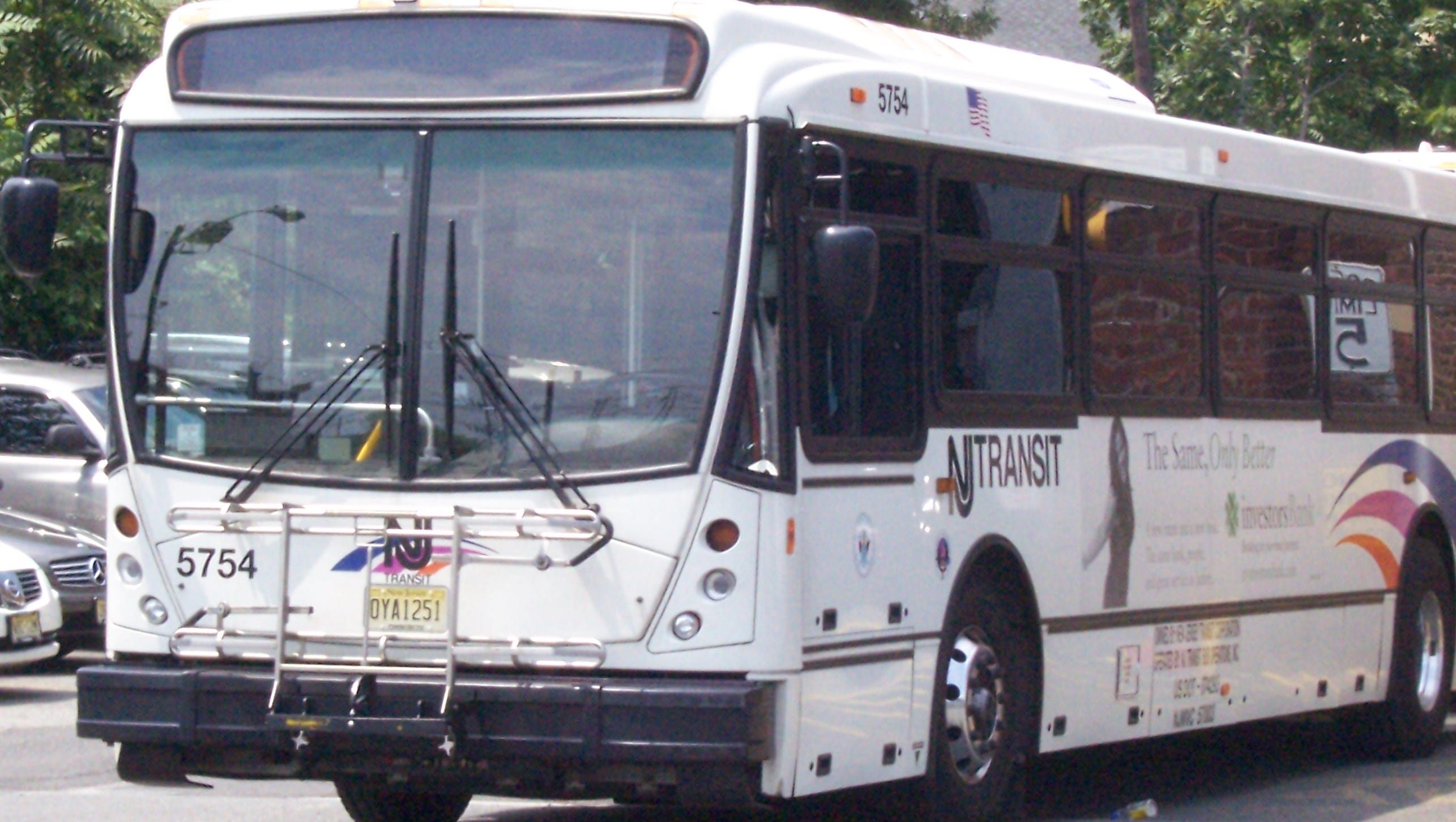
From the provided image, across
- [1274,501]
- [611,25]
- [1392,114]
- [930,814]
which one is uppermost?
[1392,114]

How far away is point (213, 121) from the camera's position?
824 centimetres

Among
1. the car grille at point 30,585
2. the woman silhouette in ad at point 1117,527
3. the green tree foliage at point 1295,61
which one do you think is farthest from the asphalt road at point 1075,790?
the green tree foliage at point 1295,61

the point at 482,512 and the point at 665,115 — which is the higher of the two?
the point at 665,115

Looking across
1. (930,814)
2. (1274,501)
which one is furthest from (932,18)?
(930,814)

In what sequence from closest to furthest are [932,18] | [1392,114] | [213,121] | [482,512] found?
[482,512] → [213,121] → [932,18] → [1392,114]

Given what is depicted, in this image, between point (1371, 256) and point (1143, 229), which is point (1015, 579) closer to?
point (1143, 229)

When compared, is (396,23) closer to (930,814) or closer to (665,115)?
(665,115)

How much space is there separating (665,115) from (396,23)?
110 cm

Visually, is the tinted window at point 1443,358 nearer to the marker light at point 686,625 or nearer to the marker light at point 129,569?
Result: the marker light at point 686,625

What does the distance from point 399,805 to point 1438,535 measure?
6953 mm

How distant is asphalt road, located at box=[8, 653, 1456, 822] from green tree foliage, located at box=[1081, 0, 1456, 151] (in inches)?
546

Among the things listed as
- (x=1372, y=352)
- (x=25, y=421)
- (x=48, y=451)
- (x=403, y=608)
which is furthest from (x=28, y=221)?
(x=25, y=421)

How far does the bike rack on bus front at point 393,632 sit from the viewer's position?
7625mm

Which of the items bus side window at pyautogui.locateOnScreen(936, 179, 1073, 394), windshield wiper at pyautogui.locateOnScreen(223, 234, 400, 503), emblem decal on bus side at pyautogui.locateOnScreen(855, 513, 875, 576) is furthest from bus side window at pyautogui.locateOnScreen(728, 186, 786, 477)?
bus side window at pyautogui.locateOnScreen(936, 179, 1073, 394)
